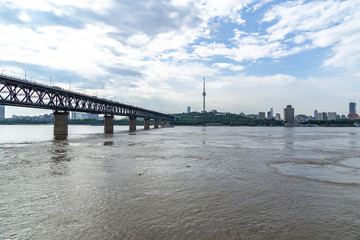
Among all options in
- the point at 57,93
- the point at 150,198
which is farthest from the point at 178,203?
the point at 57,93

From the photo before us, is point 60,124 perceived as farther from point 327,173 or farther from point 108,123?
point 327,173

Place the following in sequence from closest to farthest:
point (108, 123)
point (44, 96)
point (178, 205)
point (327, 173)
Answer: point (178, 205) → point (327, 173) → point (44, 96) → point (108, 123)

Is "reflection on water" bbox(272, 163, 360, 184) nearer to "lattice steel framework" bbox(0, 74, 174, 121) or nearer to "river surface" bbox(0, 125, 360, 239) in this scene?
"river surface" bbox(0, 125, 360, 239)

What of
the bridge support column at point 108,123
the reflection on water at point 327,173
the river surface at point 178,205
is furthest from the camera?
the bridge support column at point 108,123

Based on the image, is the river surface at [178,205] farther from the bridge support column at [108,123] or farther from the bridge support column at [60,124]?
the bridge support column at [108,123]

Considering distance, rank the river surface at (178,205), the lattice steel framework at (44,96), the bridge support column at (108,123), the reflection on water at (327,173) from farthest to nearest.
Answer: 1. the bridge support column at (108,123)
2. the lattice steel framework at (44,96)
3. the reflection on water at (327,173)
4. the river surface at (178,205)

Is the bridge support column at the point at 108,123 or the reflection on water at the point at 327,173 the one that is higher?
the bridge support column at the point at 108,123

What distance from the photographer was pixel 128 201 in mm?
12195

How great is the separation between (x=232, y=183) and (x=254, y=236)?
25.8 feet

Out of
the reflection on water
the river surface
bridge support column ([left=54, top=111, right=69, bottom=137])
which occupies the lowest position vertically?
the reflection on water

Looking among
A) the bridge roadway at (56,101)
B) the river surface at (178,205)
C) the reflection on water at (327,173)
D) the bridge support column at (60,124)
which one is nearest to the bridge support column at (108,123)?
the bridge roadway at (56,101)

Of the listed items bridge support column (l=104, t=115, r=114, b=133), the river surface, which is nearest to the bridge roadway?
bridge support column (l=104, t=115, r=114, b=133)

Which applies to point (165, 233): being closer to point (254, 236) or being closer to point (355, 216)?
point (254, 236)


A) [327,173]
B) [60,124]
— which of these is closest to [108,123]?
[60,124]
